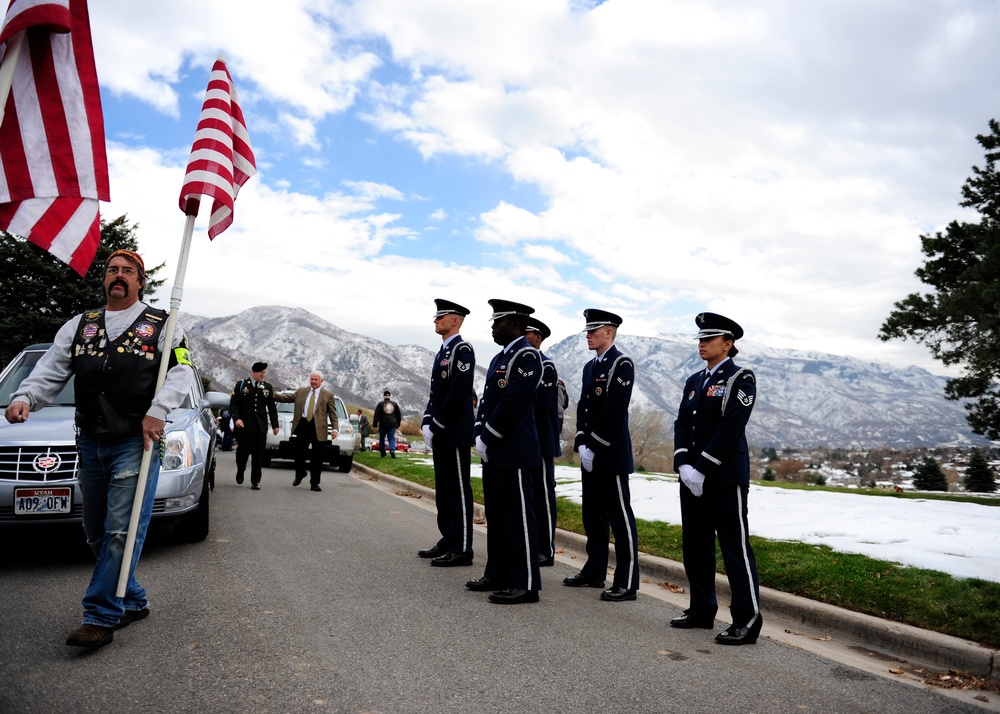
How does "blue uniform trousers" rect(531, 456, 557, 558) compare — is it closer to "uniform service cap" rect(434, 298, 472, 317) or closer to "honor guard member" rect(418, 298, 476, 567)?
"honor guard member" rect(418, 298, 476, 567)

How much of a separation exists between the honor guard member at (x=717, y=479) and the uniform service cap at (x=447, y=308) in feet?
8.12

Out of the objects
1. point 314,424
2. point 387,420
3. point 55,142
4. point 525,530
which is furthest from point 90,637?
point 387,420

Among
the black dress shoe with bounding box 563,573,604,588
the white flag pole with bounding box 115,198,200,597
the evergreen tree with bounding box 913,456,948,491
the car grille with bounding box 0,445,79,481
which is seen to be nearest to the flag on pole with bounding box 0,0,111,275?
the white flag pole with bounding box 115,198,200,597

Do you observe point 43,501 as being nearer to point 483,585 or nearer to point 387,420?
point 483,585

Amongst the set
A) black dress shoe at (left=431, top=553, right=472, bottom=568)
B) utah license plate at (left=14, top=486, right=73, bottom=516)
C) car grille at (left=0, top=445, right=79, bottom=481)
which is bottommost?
black dress shoe at (left=431, top=553, right=472, bottom=568)

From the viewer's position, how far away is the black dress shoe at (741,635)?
4.58 m

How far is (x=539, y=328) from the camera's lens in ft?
25.1

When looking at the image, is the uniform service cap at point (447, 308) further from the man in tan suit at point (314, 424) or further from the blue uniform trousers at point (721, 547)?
the man in tan suit at point (314, 424)

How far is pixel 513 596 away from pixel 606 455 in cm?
140

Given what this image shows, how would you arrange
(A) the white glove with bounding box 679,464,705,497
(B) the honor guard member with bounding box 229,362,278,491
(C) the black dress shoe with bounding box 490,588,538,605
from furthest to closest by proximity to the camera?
(B) the honor guard member with bounding box 229,362,278,491 → (C) the black dress shoe with bounding box 490,588,538,605 → (A) the white glove with bounding box 679,464,705,497

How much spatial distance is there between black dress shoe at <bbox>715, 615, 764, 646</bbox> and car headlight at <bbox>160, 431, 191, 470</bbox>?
440 cm

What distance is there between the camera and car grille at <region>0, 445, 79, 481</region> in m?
5.64

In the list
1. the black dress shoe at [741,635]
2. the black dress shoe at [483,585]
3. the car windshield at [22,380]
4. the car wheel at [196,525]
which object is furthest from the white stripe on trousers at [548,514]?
the car windshield at [22,380]

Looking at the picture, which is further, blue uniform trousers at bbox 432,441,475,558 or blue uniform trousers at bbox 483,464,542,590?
blue uniform trousers at bbox 432,441,475,558
